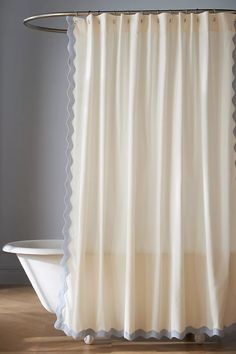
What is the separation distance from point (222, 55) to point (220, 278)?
109cm

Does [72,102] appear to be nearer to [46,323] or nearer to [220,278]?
[220,278]

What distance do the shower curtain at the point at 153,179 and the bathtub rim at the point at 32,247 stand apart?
250 millimetres

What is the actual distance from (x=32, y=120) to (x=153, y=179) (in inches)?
79.9

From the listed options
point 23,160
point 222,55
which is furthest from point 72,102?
point 23,160

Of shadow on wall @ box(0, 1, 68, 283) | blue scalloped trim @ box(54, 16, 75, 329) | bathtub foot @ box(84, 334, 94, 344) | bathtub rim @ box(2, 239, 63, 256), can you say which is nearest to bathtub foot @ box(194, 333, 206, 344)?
bathtub foot @ box(84, 334, 94, 344)

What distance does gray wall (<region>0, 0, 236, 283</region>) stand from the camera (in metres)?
4.22

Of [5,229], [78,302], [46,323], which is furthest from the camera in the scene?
[5,229]

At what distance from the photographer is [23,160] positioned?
424cm

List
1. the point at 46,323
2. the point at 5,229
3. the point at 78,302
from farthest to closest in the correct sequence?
the point at 5,229
the point at 46,323
the point at 78,302

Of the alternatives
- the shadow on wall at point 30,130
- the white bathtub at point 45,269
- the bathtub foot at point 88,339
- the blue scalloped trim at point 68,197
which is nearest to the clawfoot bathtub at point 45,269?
the white bathtub at point 45,269

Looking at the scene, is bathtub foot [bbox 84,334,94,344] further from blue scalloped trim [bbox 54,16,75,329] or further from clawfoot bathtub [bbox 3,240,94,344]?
clawfoot bathtub [bbox 3,240,94,344]

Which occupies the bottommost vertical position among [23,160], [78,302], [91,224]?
[78,302]

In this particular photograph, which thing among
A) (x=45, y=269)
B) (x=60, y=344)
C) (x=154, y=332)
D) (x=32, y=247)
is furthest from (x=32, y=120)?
(x=154, y=332)

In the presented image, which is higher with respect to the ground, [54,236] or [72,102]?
[72,102]
